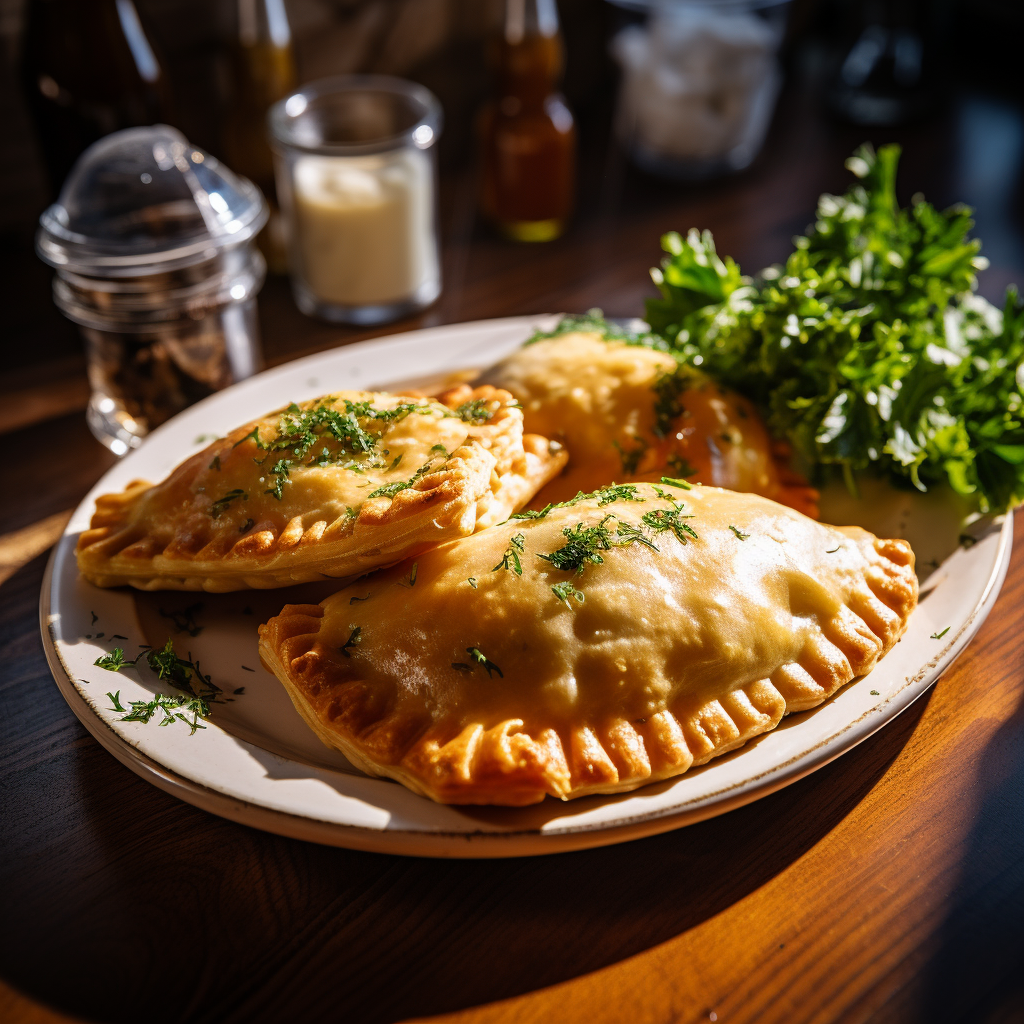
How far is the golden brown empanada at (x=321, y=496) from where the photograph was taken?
1.75 m

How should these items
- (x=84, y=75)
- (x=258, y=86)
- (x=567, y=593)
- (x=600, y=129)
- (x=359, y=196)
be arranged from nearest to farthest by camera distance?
(x=567, y=593)
(x=84, y=75)
(x=359, y=196)
(x=258, y=86)
(x=600, y=129)

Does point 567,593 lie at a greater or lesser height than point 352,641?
greater

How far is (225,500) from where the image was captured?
191cm

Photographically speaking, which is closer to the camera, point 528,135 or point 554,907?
point 554,907

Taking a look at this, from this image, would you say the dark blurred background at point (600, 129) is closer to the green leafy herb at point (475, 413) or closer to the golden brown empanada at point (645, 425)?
the golden brown empanada at point (645, 425)

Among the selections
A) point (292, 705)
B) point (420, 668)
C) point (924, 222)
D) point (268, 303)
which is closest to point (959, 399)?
point (924, 222)

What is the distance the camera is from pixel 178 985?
4.68 ft

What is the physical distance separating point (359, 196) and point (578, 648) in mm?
2006

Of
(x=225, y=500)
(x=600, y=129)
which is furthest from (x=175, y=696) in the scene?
(x=600, y=129)

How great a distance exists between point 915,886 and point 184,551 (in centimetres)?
141

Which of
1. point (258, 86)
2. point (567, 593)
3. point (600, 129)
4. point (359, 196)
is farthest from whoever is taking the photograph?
point (600, 129)

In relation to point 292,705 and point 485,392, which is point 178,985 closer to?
point 292,705

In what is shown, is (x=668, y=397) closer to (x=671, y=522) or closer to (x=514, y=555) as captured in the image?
(x=671, y=522)

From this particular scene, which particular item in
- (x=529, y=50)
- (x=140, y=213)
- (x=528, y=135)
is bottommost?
(x=528, y=135)
